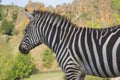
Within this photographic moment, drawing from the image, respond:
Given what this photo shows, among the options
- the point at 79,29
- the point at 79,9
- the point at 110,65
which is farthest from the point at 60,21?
the point at 79,9

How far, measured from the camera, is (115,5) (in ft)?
204

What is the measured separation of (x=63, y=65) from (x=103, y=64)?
0.83m

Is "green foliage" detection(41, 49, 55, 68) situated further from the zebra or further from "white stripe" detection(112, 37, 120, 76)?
"white stripe" detection(112, 37, 120, 76)

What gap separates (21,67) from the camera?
131ft

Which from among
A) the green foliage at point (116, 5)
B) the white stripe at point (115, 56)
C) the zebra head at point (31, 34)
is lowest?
the green foliage at point (116, 5)

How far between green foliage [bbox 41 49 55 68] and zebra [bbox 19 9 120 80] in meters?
37.9

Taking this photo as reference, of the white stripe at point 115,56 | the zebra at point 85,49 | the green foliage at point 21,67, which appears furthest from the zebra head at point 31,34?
the green foliage at point 21,67

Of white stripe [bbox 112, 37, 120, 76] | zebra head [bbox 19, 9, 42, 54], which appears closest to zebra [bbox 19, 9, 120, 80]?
white stripe [bbox 112, 37, 120, 76]

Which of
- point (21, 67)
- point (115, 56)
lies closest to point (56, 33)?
point (115, 56)

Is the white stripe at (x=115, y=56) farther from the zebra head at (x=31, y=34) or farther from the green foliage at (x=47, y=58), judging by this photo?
the green foliage at (x=47, y=58)

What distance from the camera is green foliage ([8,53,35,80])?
37469 millimetres

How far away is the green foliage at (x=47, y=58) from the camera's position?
1845 inches

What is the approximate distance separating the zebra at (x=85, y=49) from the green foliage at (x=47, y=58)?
37.9 meters

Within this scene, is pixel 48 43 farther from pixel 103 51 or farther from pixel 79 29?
pixel 103 51
